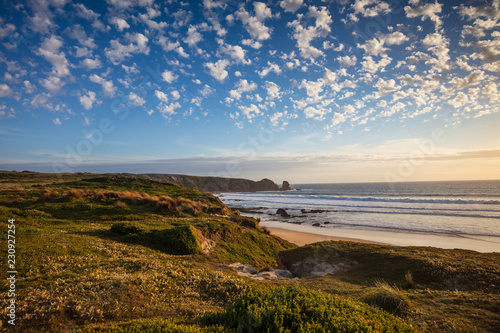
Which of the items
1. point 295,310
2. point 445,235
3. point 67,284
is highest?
point 295,310

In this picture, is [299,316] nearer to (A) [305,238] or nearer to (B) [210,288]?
(B) [210,288]

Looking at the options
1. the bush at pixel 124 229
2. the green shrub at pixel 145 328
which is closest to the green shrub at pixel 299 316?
the green shrub at pixel 145 328

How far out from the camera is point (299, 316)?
4.50 metres

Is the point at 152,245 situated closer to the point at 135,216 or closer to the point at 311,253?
the point at 135,216

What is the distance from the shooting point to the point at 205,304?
677 centimetres

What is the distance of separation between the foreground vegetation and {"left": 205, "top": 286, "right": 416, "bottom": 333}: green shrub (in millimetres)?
24

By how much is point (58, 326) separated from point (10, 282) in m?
3.24

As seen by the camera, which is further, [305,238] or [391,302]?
[305,238]

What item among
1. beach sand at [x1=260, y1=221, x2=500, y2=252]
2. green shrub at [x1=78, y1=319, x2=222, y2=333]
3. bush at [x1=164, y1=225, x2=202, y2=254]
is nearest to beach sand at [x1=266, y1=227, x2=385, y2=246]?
beach sand at [x1=260, y1=221, x2=500, y2=252]

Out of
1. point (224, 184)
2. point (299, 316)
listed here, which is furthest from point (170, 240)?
point (224, 184)

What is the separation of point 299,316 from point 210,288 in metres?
4.51

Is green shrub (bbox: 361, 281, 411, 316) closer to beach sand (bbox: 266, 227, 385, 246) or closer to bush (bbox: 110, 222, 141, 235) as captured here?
bush (bbox: 110, 222, 141, 235)

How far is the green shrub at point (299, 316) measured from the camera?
14.1ft

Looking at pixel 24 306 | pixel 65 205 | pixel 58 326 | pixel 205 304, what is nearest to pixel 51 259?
pixel 24 306
